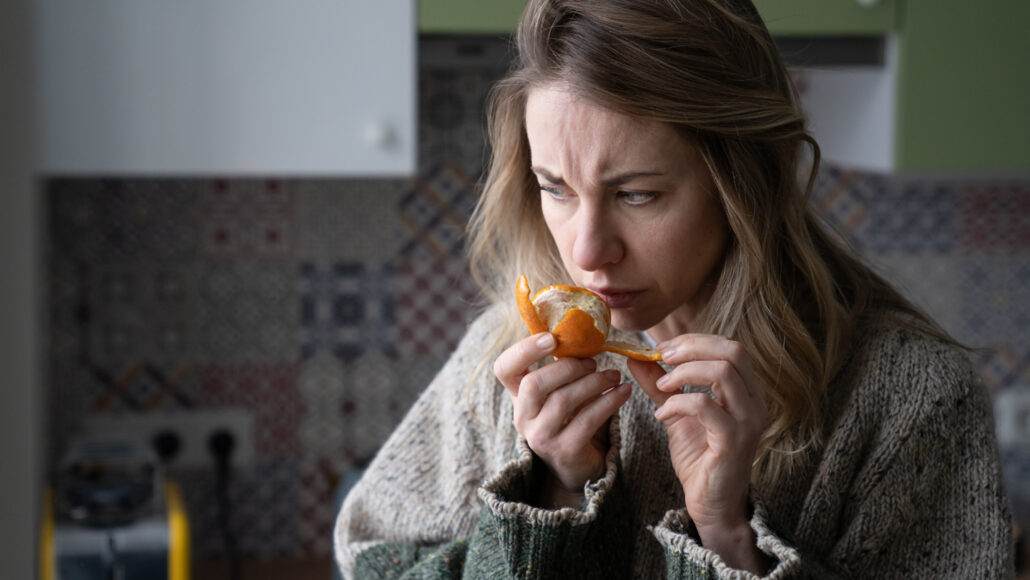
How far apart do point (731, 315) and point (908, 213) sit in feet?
4.30

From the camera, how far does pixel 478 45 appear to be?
174 cm

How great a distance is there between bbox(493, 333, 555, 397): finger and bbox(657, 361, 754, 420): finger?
0.10 m

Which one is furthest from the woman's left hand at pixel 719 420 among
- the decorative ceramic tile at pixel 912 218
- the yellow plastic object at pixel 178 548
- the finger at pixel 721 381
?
the decorative ceramic tile at pixel 912 218

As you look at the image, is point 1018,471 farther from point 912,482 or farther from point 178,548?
point 178,548

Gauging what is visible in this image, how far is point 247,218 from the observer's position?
197cm

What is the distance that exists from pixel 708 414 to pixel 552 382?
0.13 m

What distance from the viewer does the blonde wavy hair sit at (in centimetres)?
88

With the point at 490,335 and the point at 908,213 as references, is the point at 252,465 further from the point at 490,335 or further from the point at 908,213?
the point at 908,213

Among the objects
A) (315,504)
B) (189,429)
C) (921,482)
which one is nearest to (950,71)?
(921,482)

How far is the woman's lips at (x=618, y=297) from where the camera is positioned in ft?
3.02

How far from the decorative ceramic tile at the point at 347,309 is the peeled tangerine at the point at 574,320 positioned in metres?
1.15

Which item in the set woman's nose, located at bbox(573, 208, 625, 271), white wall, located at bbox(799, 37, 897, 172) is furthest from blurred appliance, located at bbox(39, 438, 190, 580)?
white wall, located at bbox(799, 37, 897, 172)

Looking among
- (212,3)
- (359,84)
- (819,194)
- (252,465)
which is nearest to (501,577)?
(359,84)

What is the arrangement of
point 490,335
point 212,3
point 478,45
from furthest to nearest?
point 478,45, point 212,3, point 490,335
